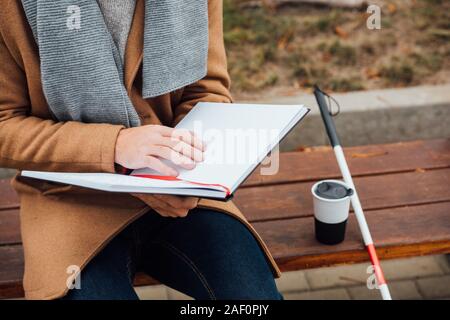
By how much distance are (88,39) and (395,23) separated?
3.05 meters

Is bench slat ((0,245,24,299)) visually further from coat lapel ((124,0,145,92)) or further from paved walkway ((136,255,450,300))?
paved walkway ((136,255,450,300))

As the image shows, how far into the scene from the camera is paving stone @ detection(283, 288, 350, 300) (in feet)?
8.80

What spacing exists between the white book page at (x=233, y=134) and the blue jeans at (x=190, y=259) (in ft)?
0.78

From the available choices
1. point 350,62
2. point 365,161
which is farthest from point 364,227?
point 350,62

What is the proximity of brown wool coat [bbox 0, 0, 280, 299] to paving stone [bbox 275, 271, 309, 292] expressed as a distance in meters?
1.27

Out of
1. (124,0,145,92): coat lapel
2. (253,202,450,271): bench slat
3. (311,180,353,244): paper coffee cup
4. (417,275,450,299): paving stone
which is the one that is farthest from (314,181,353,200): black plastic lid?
(417,275,450,299): paving stone

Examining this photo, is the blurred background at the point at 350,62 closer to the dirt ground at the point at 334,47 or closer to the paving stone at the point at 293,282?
the dirt ground at the point at 334,47

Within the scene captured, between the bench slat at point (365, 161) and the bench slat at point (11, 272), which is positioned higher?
the bench slat at point (11, 272)

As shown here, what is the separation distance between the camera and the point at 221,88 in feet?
6.10

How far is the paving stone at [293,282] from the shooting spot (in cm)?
274

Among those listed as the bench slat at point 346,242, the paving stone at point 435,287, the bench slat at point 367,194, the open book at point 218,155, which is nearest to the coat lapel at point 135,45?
the open book at point 218,155

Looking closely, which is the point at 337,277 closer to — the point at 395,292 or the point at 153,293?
the point at 395,292
